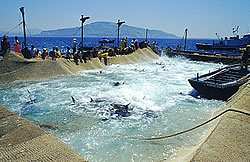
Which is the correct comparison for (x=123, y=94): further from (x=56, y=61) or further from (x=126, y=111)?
(x=56, y=61)

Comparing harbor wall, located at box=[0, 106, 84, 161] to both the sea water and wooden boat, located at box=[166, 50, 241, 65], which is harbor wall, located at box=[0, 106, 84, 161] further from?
wooden boat, located at box=[166, 50, 241, 65]

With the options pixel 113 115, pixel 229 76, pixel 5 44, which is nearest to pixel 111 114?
pixel 113 115

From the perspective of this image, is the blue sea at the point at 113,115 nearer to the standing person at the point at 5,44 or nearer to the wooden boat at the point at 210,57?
the standing person at the point at 5,44

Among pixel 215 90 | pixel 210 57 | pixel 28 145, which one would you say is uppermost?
pixel 210 57

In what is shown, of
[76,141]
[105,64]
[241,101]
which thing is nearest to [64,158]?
[76,141]

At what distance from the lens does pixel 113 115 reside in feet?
34.6

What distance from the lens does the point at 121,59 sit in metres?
28.1

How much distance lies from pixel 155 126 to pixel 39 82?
11.9m

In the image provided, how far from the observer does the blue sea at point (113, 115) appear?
289 inches

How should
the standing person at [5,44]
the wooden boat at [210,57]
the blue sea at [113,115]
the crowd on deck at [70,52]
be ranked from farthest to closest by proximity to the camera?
the wooden boat at [210,57]
the crowd on deck at [70,52]
the standing person at [5,44]
the blue sea at [113,115]

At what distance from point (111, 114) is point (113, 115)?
0.16 meters

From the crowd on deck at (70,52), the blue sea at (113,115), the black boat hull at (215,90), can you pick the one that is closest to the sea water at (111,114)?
the blue sea at (113,115)

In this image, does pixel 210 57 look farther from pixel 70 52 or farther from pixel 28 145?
pixel 28 145

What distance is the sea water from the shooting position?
737cm
